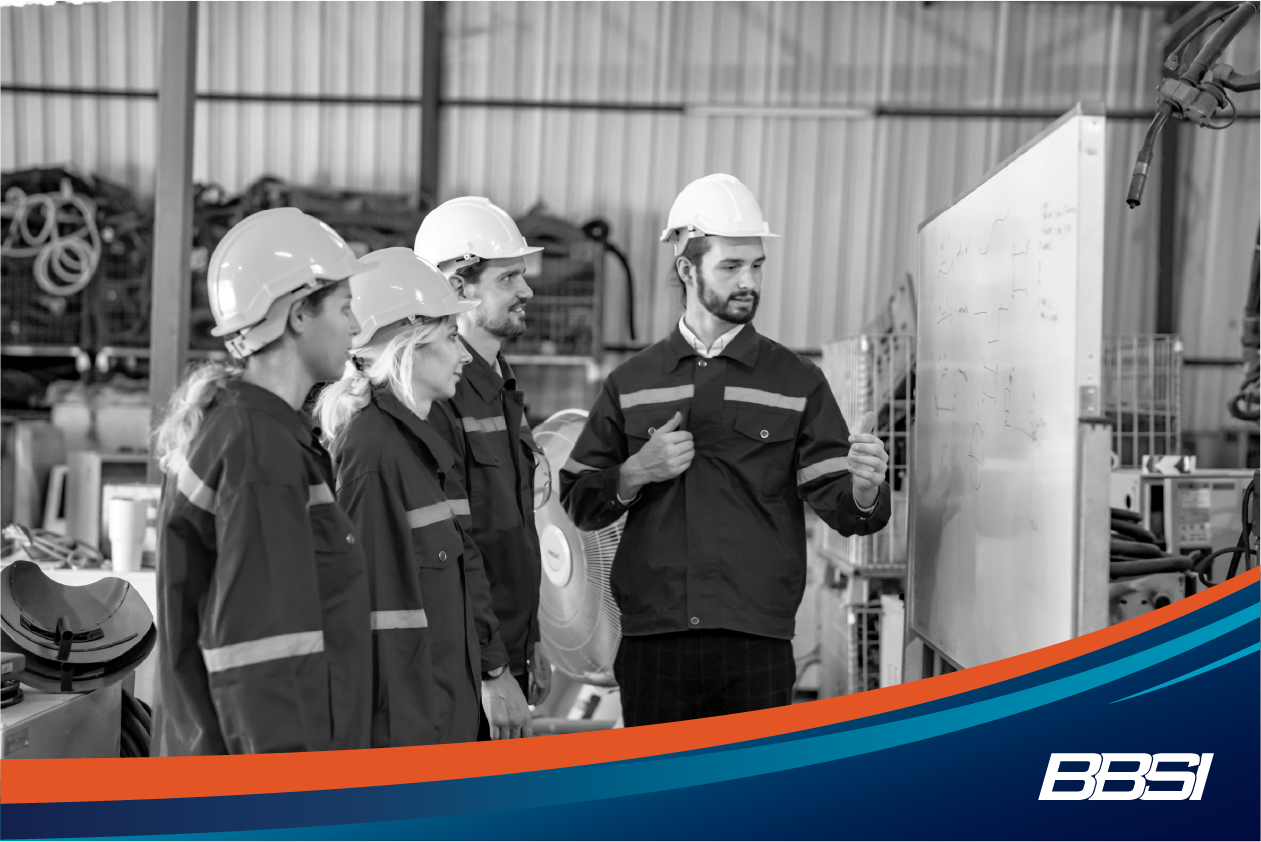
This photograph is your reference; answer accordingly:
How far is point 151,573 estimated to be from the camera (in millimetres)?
3717

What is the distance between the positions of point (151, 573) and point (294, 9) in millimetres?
5717

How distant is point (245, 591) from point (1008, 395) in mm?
1649

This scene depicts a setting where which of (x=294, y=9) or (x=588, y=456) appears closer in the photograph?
(x=588, y=456)

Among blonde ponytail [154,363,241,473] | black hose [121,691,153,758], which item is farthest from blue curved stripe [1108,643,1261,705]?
black hose [121,691,153,758]

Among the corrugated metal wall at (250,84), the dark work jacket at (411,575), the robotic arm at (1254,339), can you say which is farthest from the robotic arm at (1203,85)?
the corrugated metal wall at (250,84)

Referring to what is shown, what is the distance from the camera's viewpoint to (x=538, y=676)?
9.23 feet

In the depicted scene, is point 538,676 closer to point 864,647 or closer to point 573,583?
point 573,583

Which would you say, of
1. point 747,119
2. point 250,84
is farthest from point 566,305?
point 250,84

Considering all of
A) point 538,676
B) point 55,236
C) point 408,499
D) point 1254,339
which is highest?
point 55,236

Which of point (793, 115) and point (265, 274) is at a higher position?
point (793, 115)

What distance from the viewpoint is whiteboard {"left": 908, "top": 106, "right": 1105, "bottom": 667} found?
1.95 m

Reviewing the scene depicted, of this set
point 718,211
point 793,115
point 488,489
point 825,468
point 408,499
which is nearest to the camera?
Result: point 408,499

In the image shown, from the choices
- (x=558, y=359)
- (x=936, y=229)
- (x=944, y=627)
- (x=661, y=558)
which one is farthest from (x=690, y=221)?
(x=558, y=359)

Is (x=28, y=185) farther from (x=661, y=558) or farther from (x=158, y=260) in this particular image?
(x=661, y=558)
